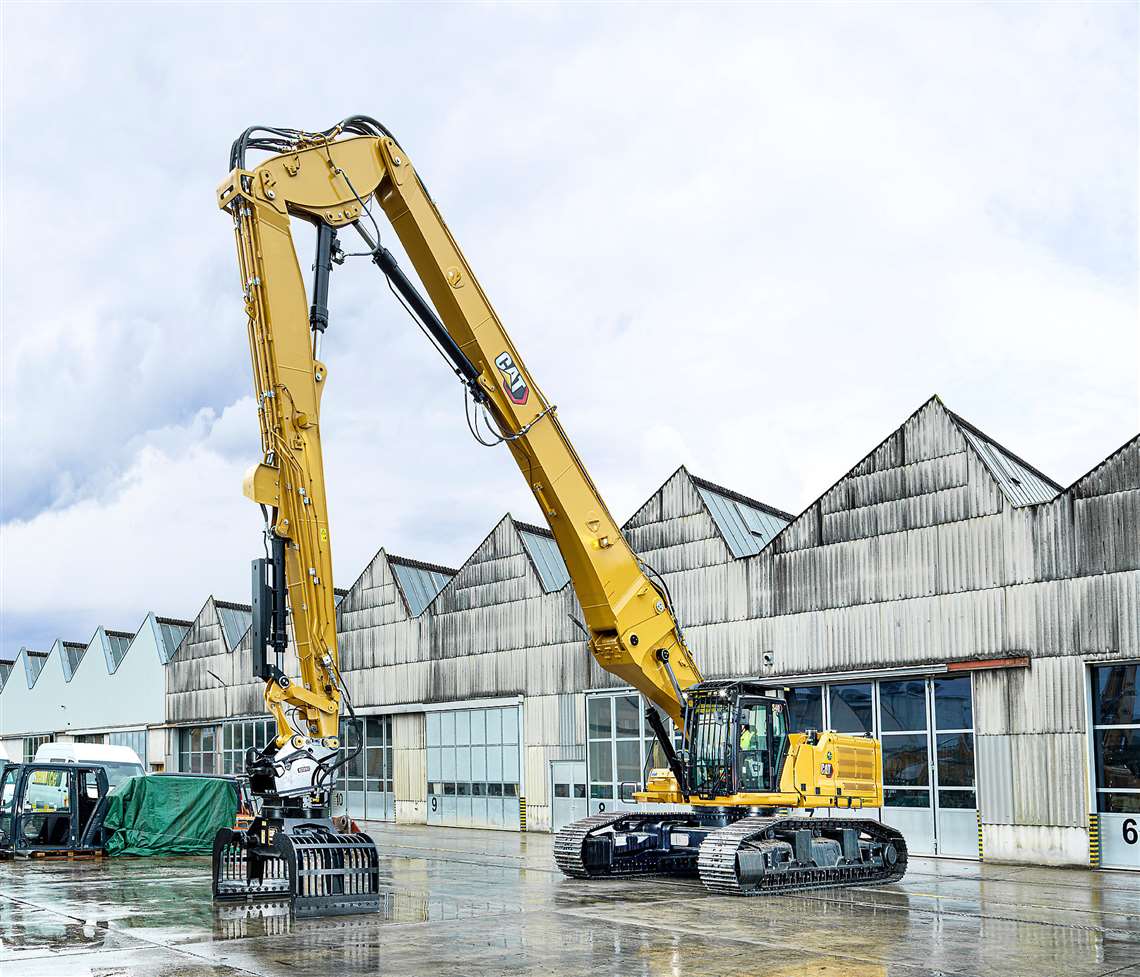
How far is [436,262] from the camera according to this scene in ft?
57.6

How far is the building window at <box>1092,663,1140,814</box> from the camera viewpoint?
22.5 m

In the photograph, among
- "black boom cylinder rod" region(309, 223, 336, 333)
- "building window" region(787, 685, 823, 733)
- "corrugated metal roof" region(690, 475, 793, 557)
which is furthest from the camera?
"corrugated metal roof" region(690, 475, 793, 557)

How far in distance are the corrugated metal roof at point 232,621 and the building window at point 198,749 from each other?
3.39 m

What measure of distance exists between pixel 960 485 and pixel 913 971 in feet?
48.0

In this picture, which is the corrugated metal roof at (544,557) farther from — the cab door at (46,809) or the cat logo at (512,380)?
the cat logo at (512,380)

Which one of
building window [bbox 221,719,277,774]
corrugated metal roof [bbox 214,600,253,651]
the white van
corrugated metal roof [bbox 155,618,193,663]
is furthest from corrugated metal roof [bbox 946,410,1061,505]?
corrugated metal roof [bbox 155,618,193,663]

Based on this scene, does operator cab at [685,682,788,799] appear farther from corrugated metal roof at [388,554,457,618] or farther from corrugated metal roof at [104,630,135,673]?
corrugated metal roof at [104,630,135,673]

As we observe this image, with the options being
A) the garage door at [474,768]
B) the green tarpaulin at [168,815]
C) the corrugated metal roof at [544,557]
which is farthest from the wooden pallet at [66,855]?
the corrugated metal roof at [544,557]

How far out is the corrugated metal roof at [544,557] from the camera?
35.2m

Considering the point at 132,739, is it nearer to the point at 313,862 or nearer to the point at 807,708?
the point at 807,708

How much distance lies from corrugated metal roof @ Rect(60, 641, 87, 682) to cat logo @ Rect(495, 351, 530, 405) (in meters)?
50.0

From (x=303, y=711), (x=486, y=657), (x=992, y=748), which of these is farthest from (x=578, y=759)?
(x=303, y=711)

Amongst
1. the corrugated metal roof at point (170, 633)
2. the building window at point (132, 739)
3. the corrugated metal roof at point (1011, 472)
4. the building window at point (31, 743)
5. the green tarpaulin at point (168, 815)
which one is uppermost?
the corrugated metal roof at point (1011, 472)

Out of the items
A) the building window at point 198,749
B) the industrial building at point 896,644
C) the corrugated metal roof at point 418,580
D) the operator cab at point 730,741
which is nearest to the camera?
the operator cab at point 730,741
